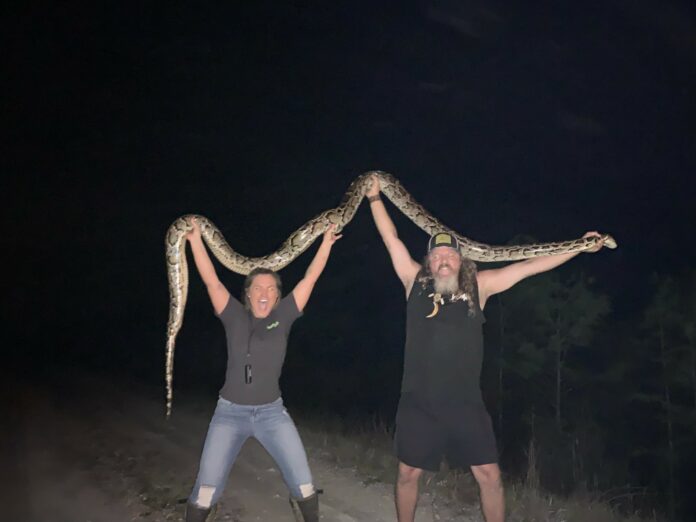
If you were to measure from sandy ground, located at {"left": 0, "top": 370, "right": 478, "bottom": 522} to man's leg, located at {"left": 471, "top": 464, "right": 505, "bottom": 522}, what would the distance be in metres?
1.70

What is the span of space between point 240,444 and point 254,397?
0.36 m

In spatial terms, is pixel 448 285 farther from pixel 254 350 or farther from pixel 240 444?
pixel 240 444

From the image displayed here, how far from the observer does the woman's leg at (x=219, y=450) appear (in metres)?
3.62

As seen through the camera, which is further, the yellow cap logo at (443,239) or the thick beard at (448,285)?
the yellow cap logo at (443,239)

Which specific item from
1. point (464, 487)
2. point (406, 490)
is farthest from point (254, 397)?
point (464, 487)

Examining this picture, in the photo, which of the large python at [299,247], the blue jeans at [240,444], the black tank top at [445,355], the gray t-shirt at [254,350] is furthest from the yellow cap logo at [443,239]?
the blue jeans at [240,444]

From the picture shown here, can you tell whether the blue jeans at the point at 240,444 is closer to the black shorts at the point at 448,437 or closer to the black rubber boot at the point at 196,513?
the black rubber boot at the point at 196,513

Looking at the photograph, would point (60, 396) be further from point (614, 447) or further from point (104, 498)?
point (614, 447)

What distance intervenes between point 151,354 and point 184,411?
49.4 ft

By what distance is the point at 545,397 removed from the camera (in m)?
25.3

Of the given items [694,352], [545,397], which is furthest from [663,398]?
[545,397]

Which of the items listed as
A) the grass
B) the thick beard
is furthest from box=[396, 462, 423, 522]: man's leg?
the grass

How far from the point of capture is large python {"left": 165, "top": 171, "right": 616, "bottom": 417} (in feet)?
16.1

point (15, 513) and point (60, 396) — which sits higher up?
point (60, 396)
